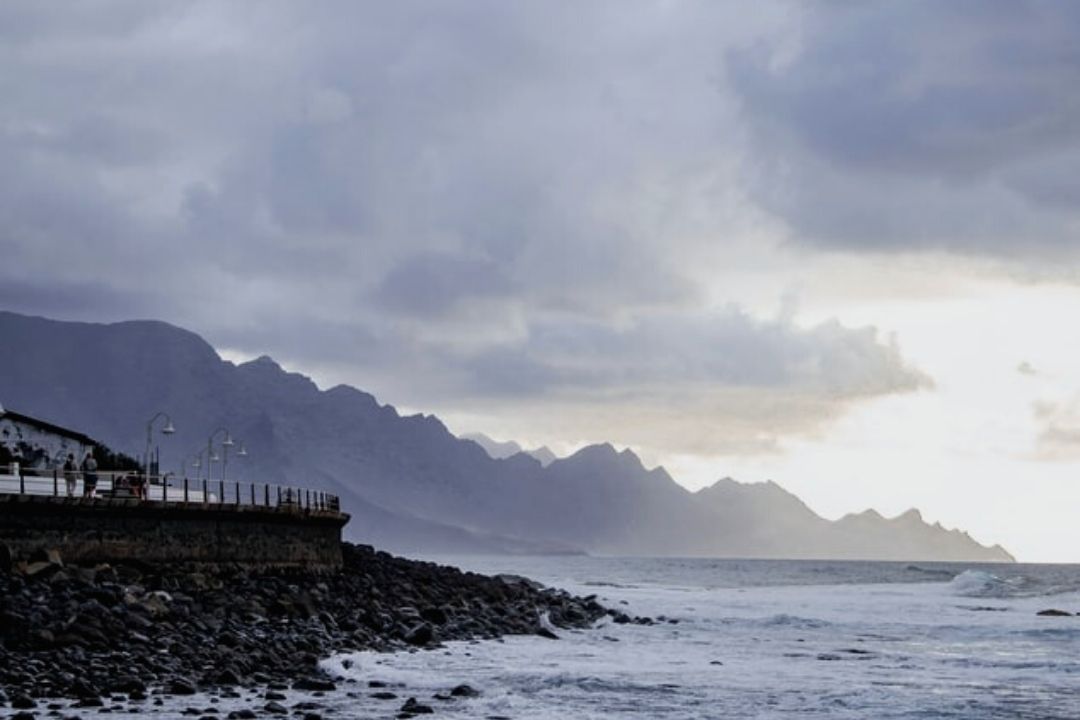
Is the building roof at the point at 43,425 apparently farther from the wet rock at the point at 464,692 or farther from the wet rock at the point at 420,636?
the wet rock at the point at 464,692

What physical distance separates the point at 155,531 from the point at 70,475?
22.0ft

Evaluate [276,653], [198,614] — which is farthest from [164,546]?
A: [276,653]

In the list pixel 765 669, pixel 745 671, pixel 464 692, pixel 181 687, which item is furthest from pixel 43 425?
pixel 181 687

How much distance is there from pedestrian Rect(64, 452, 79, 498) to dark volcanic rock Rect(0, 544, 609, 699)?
4.04m

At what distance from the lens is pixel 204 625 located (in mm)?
36219

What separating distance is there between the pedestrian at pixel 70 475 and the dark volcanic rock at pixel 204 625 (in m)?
4.04

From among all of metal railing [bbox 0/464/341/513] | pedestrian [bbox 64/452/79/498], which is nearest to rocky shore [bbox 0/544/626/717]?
metal railing [bbox 0/464/341/513]

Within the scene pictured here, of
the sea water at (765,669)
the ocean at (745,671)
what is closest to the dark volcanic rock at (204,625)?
the ocean at (745,671)

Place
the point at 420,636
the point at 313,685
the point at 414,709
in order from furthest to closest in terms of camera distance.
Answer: the point at 420,636 < the point at 313,685 < the point at 414,709

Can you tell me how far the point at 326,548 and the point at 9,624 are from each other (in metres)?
24.3

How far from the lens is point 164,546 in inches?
1736

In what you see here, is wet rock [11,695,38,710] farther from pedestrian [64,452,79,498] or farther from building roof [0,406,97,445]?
building roof [0,406,97,445]

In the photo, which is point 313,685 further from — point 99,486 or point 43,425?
point 43,425

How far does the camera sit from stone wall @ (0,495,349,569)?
133ft
